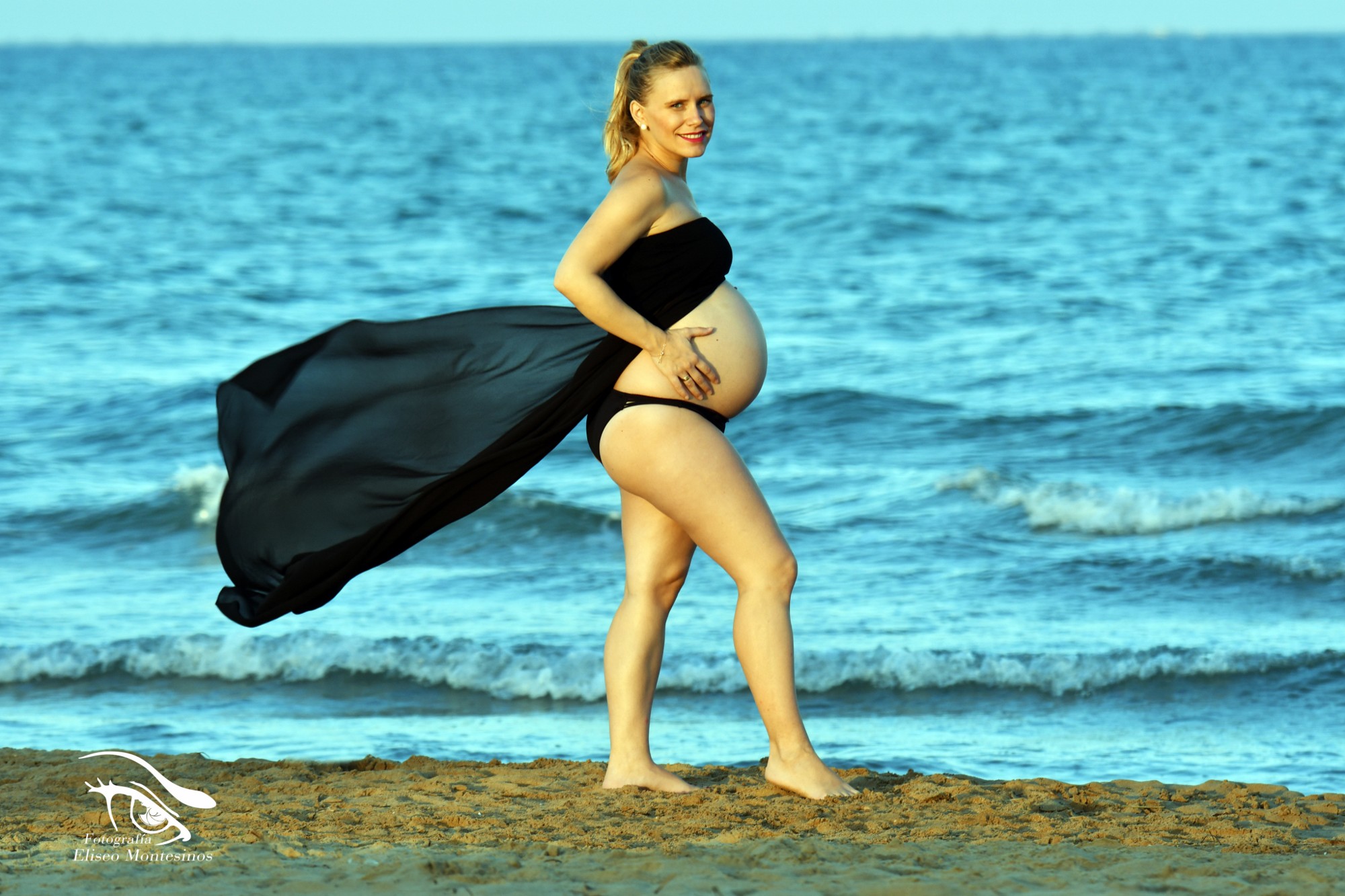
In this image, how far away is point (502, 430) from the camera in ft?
13.5

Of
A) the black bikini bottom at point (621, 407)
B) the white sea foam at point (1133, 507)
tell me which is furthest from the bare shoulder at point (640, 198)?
the white sea foam at point (1133, 507)

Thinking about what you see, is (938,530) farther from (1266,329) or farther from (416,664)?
(1266,329)

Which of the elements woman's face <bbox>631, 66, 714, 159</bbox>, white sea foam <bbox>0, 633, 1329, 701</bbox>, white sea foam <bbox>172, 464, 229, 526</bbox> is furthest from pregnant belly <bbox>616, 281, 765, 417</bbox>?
white sea foam <bbox>172, 464, 229, 526</bbox>

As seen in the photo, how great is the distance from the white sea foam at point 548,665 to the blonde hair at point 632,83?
10.5ft

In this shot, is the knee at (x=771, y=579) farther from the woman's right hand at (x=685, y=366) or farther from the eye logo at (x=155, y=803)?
the eye logo at (x=155, y=803)

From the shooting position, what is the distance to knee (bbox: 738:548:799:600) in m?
3.98

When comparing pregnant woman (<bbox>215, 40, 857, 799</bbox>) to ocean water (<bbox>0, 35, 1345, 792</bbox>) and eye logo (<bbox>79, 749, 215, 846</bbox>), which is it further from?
ocean water (<bbox>0, 35, 1345, 792</bbox>)

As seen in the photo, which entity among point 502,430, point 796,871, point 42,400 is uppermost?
point 502,430

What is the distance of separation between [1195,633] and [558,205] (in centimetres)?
2090

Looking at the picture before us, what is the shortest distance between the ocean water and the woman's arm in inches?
56.3

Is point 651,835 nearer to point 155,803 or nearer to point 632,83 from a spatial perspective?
point 155,803

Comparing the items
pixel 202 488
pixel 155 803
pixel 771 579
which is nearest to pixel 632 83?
pixel 771 579

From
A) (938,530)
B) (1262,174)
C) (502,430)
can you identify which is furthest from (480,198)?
(502,430)

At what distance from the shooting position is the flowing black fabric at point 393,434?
13.5ft
